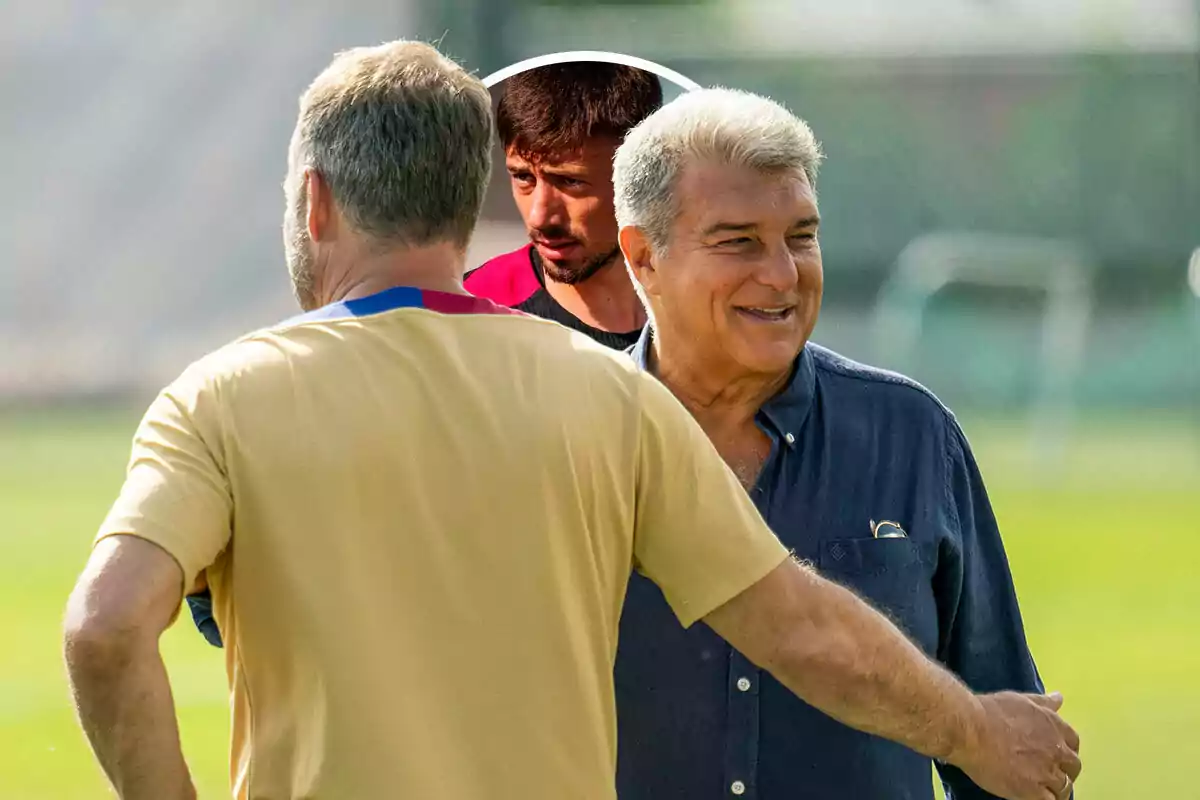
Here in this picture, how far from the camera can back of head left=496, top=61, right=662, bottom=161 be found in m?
3.35

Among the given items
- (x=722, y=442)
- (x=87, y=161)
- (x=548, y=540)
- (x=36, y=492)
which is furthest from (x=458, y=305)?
(x=87, y=161)

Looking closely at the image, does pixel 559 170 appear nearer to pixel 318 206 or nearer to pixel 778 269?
pixel 778 269

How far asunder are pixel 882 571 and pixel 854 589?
5 cm

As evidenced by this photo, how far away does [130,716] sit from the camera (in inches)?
78.2

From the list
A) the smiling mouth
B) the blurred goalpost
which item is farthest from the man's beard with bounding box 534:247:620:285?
the blurred goalpost

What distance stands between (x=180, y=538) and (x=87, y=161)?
24.4 meters

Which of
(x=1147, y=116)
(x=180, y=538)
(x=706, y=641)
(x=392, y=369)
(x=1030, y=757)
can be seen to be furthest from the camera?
(x=1147, y=116)

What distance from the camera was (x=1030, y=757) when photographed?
8.24ft

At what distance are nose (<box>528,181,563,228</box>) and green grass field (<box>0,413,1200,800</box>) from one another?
4332mm

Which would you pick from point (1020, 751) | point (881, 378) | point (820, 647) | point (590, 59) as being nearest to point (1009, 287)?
point (590, 59)

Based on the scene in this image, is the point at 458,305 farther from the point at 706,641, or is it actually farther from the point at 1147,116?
the point at 1147,116

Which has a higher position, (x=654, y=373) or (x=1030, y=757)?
(x=654, y=373)

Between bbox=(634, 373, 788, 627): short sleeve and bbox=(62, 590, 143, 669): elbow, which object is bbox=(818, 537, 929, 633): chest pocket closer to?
bbox=(634, 373, 788, 627): short sleeve

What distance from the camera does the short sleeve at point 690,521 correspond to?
219 cm
